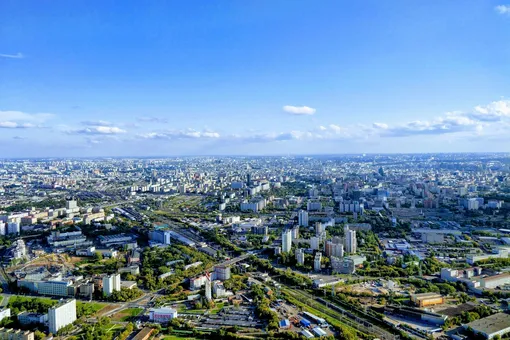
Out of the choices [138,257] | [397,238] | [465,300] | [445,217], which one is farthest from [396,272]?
[445,217]

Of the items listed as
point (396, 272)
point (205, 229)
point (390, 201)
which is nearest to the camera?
point (396, 272)

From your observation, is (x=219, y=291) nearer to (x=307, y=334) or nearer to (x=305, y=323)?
(x=305, y=323)

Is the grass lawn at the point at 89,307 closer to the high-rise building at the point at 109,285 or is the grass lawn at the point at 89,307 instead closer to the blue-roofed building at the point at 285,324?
the high-rise building at the point at 109,285

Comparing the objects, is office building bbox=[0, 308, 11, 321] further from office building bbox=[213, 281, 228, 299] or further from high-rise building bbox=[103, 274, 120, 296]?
office building bbox=[213, 281, 228, 299]

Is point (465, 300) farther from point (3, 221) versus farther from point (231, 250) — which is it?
point (3, 221)

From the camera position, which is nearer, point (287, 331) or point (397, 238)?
point (287, 331)

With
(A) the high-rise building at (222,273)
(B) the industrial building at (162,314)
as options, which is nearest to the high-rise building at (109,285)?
(B) the industrial building at (162,314)
